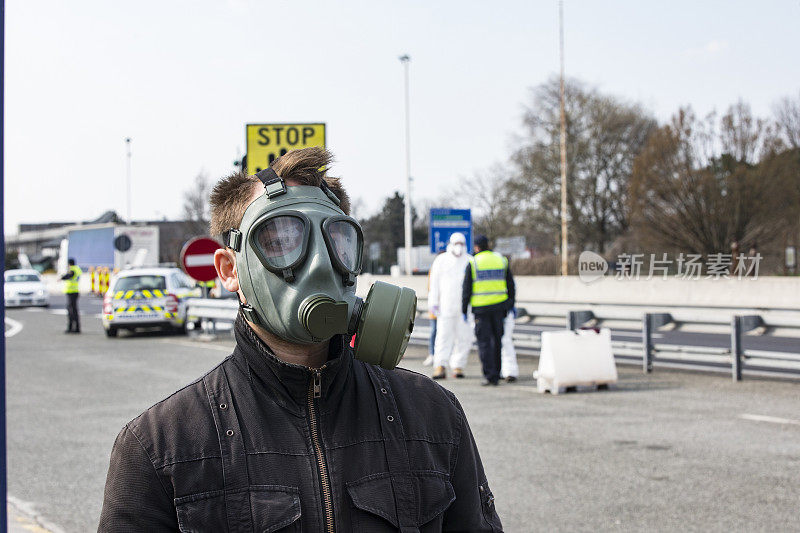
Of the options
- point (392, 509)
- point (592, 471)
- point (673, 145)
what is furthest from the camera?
point (673, 145)

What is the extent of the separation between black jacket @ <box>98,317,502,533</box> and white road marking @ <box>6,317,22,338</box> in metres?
22.1

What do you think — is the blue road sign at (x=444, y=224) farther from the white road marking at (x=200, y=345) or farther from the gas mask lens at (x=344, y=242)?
the gas mask lens at (x=344, y=242)

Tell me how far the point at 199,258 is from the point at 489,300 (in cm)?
598

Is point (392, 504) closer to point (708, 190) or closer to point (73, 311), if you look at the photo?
point (73, 311)

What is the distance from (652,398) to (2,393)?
838 cm

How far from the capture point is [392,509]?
77.6 inches

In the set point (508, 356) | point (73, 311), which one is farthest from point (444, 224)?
point (508, 356)

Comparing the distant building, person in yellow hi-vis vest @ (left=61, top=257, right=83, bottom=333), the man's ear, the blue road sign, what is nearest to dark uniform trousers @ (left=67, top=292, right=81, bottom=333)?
person in yellow hi-vis vest @ (left=61, top=257, right=83, bottom=333)

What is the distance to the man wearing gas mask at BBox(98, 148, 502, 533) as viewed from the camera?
6.29ft

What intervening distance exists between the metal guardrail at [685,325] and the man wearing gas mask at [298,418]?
10.6 meters

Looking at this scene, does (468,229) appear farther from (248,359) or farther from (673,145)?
(673,145)

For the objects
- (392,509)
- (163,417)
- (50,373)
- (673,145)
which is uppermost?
(673,145)

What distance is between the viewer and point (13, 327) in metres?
25.7

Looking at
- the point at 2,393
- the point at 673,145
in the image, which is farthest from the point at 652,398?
the point at 673,145
